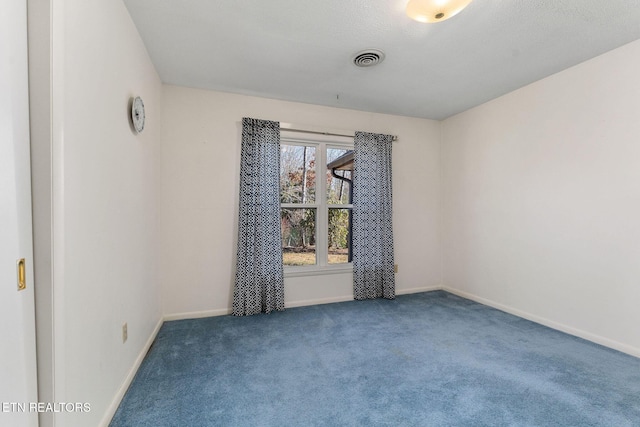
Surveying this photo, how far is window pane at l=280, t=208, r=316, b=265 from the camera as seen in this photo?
11.5 ft

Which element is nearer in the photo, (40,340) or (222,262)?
(40,340)

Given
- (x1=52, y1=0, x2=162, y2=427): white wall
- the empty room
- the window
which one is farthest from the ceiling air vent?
(x1=52, y1=0, x2=162, y2=427): white wall

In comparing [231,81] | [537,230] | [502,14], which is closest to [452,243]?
[537,230]

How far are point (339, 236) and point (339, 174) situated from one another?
2.65 feet

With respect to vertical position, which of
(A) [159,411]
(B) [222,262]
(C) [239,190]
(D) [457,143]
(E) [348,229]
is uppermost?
(D) [457,143]

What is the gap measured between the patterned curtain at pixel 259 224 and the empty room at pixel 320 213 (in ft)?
0.08

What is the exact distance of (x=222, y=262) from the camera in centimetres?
317

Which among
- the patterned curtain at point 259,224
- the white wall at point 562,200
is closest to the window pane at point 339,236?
the patterned curtain at point 259,224

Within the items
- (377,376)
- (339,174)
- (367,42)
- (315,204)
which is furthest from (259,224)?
(367,42)

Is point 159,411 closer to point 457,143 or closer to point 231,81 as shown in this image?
point 231,81

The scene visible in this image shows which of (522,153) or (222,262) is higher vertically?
(522,153)

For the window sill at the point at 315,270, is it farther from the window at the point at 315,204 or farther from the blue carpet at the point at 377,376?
the blue carpet at the point at 377,376

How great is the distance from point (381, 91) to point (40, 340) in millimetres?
3242

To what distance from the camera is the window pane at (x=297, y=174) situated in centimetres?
351
